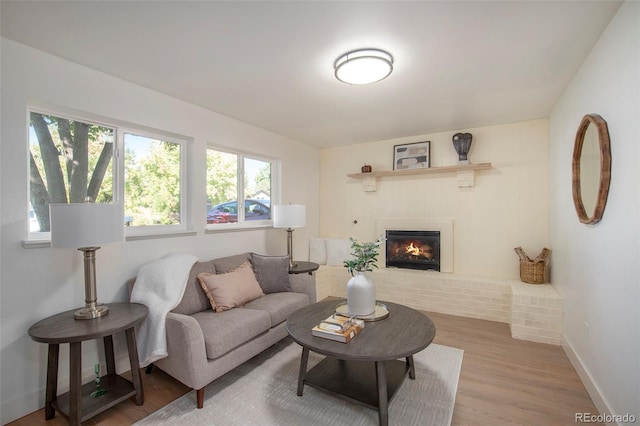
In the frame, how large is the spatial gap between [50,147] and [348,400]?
111 inches

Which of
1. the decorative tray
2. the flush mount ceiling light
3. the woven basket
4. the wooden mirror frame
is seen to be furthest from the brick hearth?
the flush mount ceiling light

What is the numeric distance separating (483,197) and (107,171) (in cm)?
423

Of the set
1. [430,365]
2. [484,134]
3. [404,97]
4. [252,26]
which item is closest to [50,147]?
[252,26]

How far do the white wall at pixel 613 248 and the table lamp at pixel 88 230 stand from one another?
3009mm

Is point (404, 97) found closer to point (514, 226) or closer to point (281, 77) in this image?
point (281, 77)

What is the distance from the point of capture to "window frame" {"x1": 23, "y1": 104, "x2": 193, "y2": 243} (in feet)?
6.85

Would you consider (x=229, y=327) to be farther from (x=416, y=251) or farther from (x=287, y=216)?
(x=416, y=251)

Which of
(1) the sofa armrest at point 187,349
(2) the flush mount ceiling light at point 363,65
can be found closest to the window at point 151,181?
(1) the sofa armrest at point 187,349

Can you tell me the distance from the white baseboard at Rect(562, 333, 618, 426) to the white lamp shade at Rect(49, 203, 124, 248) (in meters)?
3.27

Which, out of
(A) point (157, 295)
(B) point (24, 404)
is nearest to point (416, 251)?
(A) point (157, 295)

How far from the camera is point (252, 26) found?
181 centimetres

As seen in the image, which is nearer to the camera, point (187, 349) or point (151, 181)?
point (187, 349)

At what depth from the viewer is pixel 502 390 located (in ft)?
7.19

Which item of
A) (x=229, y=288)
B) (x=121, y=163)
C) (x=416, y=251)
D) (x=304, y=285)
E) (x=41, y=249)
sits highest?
(x=121, y=163)
